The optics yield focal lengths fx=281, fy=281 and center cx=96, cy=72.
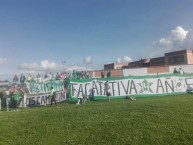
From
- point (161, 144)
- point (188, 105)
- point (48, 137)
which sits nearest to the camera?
point (161, 144)

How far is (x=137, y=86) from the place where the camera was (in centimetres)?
3278

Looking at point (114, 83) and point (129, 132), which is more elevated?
point (114, 83)

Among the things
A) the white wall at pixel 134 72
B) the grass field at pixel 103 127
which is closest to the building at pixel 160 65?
the white wall at pixel 134 72

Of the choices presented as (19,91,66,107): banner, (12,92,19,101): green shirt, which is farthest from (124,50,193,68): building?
(12,92,19,101): green shirt

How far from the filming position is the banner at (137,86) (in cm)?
3088

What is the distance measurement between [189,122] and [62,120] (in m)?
8.18

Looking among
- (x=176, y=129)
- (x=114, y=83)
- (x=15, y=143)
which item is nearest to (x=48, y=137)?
(x=15, y=143)

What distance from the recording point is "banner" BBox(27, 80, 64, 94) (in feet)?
109

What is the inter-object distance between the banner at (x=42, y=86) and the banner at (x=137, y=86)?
3.13 meters

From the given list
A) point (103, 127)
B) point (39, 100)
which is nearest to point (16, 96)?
point (39, 100)

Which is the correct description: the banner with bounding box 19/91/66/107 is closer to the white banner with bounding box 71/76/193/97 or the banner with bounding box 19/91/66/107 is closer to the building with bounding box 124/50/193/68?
the white banner with bounding box 71/76/193/97

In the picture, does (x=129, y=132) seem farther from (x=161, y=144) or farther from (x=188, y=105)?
(x=188, y=105)

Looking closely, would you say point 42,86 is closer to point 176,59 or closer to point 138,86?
point 138,86

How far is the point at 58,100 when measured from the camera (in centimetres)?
3083
